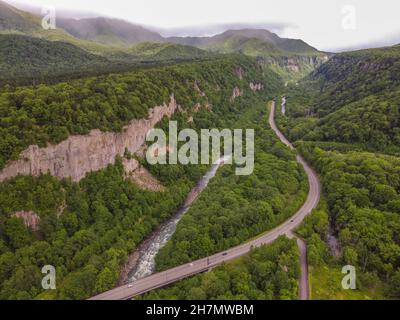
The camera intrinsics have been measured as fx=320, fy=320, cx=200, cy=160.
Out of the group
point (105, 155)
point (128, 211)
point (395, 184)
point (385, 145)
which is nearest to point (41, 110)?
point (105, 155)

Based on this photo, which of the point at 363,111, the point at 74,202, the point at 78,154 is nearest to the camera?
the point at 74,202

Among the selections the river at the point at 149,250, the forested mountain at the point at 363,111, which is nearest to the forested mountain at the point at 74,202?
the river at the point at 149,250

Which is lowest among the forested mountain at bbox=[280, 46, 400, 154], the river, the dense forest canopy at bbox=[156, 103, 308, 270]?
the river

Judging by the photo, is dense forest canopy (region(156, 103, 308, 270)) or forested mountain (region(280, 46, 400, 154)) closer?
dense forest canopy (region(156, 103, 308, 270))

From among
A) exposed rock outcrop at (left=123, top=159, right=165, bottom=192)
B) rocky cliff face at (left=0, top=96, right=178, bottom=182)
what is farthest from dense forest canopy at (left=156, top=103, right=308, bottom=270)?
rocky cliff face at (left=0, top=96, right=178, bottom=182)

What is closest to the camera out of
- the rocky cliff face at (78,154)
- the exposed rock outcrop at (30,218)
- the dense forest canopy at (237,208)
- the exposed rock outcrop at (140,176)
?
the exposed rock outcrop at (30,218)

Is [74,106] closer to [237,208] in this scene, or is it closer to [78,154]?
[78,154]

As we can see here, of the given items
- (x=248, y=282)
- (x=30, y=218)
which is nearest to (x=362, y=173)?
(x=248, y=282)

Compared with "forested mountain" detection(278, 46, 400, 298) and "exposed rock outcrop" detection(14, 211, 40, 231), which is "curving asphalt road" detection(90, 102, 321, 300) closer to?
"forested mountain" detection(278, 46, 400, 298)

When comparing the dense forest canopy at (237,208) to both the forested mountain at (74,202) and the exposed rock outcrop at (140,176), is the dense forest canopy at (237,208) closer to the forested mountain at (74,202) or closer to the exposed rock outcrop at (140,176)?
the forested mountain at (74,202)
